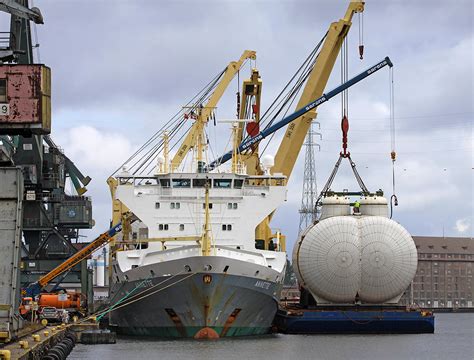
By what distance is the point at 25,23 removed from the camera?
74438 millimetres

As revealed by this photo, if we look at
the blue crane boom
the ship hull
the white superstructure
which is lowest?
the ship hull

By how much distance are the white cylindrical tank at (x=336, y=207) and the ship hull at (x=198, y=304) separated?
1416 cm

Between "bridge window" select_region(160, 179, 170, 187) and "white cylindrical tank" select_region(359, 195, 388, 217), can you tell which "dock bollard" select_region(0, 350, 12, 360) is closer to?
"bridge window" select_region(160, 179, 170, 187)

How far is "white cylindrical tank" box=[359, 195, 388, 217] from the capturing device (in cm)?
7106

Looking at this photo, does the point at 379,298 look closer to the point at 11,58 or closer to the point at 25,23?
the point at 25,23

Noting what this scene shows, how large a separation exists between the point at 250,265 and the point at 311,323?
1294 cm

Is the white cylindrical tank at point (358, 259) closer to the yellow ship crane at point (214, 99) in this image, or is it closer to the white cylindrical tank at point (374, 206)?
the white cylindrical tank at point (374, 206)

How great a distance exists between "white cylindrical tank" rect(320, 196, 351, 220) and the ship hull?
14.2 metres

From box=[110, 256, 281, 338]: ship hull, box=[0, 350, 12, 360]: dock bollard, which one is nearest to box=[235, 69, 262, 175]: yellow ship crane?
box=[110, 256, 281, 338]: ship hull

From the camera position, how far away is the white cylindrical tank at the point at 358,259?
67250mm

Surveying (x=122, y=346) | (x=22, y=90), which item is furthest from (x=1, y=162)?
(x=122, y=346)

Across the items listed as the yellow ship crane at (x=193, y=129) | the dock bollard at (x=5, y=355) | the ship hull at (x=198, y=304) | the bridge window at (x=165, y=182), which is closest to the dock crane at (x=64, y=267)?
the yellow ship crane at (x=193, y=129)

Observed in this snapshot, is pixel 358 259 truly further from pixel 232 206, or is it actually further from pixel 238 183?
pixel 232 206

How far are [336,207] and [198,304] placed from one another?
20005 millimetres
